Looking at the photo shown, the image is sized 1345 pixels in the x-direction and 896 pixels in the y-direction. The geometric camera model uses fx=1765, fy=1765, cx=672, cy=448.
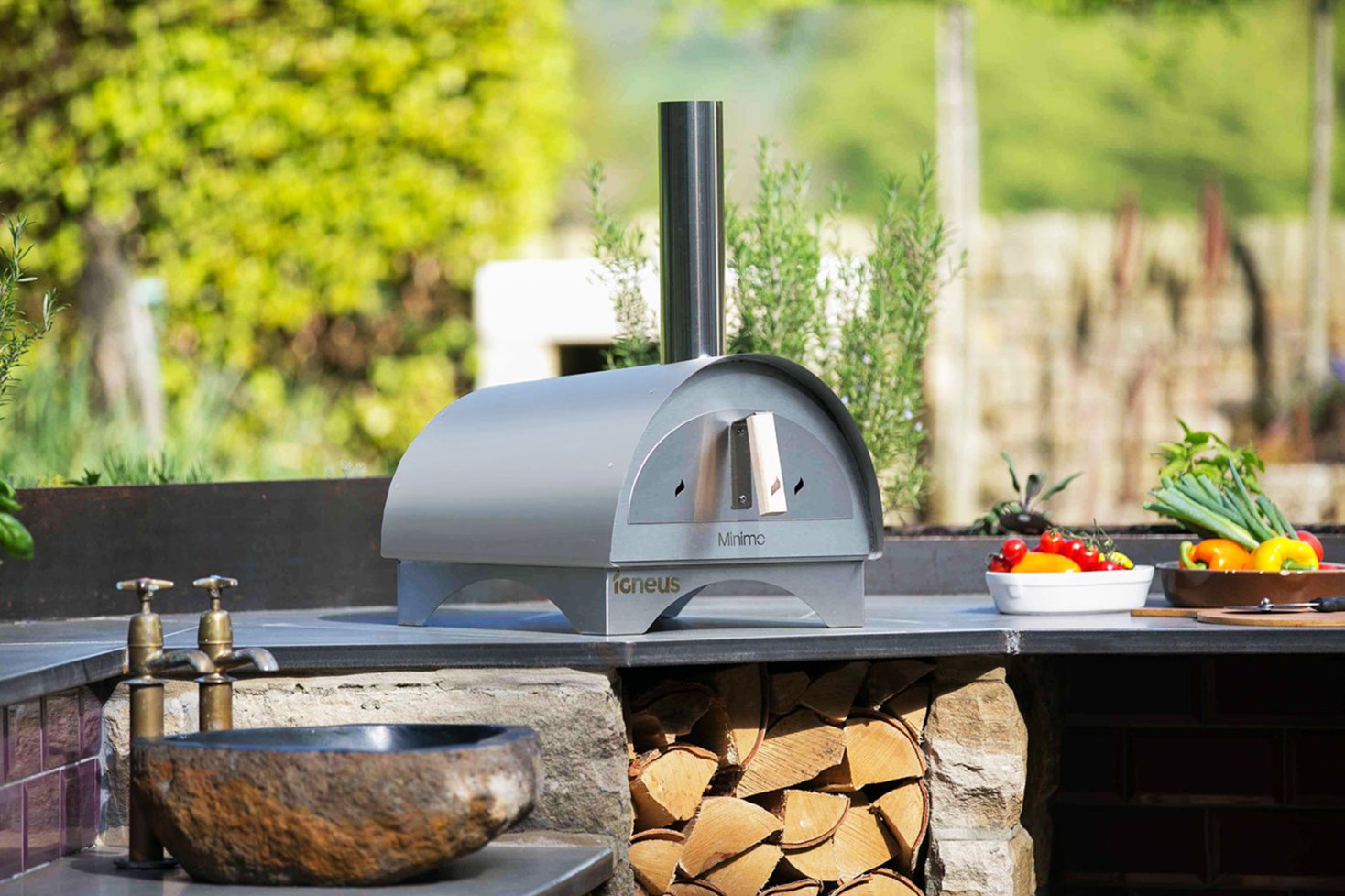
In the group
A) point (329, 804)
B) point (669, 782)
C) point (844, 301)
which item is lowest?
point (669, 782)

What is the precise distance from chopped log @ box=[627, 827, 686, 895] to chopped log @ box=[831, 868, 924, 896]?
1.17 ft

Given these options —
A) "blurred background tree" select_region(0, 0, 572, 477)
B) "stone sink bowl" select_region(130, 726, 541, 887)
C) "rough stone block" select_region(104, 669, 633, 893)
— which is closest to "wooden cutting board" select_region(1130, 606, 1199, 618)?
"rough stone block" select_region(104, 669, 633, 893)

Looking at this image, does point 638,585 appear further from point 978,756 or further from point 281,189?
point 281,189

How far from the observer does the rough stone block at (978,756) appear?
340 centimetres

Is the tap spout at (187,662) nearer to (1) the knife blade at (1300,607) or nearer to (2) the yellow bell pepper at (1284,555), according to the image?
(1) the knife blade at (1300,607)

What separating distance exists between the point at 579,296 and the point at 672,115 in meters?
5.12

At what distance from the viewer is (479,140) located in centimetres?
864

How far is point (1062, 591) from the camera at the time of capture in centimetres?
359

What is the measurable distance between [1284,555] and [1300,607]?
174mm

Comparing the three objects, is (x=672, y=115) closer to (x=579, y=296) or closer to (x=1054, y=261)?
(x=579, y=296)

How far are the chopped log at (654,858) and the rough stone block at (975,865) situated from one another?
511 mm

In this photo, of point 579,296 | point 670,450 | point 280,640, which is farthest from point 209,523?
point 579,296

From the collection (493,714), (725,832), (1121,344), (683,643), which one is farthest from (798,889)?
(1121,344)

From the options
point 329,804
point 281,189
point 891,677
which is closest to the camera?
point 329,804
